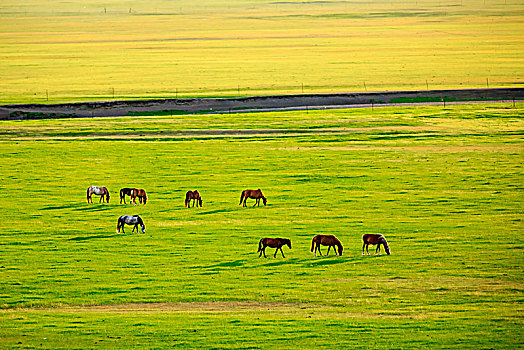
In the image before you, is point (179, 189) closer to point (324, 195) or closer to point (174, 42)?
point (324, 195)

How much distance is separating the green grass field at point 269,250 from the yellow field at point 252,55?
32.6 m

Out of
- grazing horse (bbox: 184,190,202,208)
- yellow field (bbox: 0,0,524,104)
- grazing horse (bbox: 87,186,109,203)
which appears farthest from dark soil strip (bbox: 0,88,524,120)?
grazing horse (bbox: 184,190,202,208)

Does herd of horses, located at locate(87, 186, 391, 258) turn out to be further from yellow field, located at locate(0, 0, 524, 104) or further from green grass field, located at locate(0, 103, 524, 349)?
yellow field, located at locate(0, 0, 524, 104)

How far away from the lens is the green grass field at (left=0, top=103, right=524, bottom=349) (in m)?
19.6

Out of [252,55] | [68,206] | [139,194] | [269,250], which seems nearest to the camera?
[269,250]

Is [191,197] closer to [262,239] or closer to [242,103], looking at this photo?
[262,239]

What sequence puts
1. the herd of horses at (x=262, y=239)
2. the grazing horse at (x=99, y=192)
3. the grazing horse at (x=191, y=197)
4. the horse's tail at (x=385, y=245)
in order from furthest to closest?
the grazing horse at (x=99, y=192)
the grazing horse at (x=191, y=197)
the horse's tail at (x=385, y=245)
the herd of horses at (x=262, y=239)

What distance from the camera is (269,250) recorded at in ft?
87.9

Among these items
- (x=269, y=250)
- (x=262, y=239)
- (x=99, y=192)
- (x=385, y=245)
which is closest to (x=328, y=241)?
(x=385, y=245)

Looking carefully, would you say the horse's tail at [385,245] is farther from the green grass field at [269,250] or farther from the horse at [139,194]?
the horse at [139,194]

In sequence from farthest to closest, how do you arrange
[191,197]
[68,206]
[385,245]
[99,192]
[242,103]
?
[242,103], [99,192], [68,206], [191,197], [385,245]

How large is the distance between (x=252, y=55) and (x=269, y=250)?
95340 millimetres

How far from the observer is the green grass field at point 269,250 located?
64.2ft

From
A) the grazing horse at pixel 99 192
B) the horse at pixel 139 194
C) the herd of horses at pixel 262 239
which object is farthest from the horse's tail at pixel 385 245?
the grazing horse at pixel 99 192
